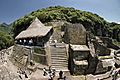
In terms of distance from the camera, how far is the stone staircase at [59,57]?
28594 mm

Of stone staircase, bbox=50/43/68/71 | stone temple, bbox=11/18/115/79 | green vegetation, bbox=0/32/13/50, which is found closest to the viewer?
stone temple, bbox=11/18/115/79

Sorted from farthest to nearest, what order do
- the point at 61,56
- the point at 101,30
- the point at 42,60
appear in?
the point at 101,30 < the point at 61,56 < the point at 42,60

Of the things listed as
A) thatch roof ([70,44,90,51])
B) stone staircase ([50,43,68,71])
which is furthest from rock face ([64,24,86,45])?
stone staircase ([50,43,68,71])

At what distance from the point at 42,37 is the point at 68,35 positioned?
140 inches

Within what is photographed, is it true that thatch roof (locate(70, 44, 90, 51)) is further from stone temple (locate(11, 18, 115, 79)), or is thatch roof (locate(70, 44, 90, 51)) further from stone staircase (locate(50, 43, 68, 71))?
stone staircase (locate(50, 43, 68, 71))

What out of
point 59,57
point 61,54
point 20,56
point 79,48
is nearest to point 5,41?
point 61,54

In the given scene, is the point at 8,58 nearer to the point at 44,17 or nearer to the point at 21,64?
the point at 21,64

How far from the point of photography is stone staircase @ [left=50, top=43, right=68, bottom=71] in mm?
28594

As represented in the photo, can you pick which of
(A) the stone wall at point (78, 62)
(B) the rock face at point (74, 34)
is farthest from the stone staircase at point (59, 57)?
(B) the rock face at point (74, 34)

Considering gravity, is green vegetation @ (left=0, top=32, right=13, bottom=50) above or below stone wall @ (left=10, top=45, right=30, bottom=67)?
above

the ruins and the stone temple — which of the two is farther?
the stone temple

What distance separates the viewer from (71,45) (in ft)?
104

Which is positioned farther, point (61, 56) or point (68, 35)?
point (68, 35)

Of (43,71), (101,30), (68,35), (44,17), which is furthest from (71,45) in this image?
(101,30)
